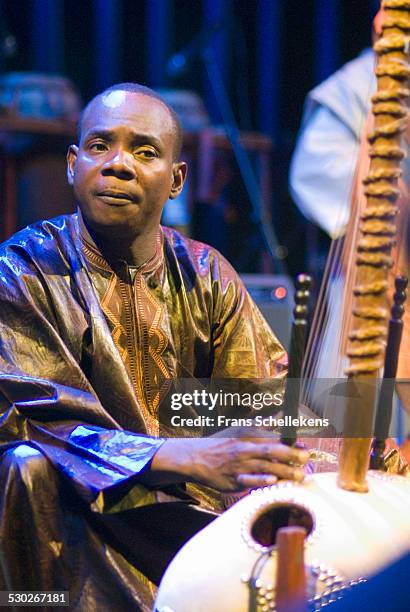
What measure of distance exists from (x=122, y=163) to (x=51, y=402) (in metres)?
0.57

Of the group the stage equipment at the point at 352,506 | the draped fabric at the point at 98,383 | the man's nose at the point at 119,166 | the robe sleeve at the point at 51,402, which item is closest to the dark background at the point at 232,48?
the draped fabric at the point at 98,383

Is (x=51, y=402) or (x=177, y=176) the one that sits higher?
(x=177, y=176)

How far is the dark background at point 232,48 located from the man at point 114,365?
3617 millimetres

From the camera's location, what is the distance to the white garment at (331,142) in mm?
3619

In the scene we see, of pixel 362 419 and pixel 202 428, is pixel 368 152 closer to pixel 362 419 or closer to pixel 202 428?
pixel 362 419

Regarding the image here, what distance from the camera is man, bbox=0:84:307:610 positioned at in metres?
1.84

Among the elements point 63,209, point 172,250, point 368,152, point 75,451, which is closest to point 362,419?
point 368,152

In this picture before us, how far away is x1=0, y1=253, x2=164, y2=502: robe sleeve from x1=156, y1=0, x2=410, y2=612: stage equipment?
35 cm

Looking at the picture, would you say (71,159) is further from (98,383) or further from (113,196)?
(98,383)

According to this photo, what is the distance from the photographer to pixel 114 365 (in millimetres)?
2076

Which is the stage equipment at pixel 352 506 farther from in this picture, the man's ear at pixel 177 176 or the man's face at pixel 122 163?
the man's ear at pixel 177 176

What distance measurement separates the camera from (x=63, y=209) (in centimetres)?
486

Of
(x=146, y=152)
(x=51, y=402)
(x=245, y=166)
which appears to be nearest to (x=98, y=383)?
(x=51, y=402)

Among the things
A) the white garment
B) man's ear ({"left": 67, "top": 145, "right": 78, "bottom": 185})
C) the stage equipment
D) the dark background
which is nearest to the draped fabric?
man's ear ({"left": 67, "top": 145, "right": 78, "bottom": 185})
